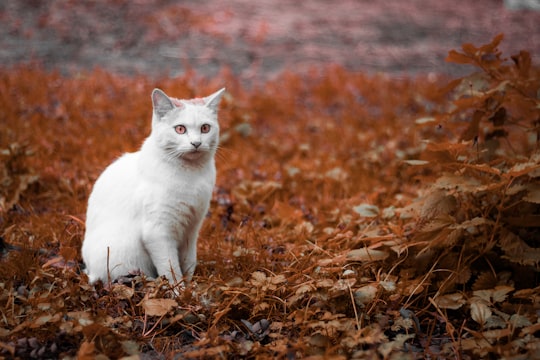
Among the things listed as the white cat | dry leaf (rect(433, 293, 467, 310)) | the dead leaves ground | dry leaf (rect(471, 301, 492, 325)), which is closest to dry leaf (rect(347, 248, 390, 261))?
the dead leaves ground

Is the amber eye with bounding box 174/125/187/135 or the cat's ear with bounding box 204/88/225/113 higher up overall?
the cat's ear with bounding box 204/88/225/113

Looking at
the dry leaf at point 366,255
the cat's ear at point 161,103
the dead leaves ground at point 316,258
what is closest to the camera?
the dead leaves ground at point 316,258

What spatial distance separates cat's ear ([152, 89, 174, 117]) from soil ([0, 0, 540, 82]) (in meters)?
3.83

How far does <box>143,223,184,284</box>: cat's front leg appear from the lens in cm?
267

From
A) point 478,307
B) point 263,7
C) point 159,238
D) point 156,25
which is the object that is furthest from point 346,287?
point 263,7

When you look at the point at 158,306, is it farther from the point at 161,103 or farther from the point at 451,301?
the point at 451,301

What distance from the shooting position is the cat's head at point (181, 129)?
267 centimetres

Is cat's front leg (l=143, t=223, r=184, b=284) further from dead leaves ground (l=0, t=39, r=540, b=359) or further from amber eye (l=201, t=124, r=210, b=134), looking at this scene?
amber eye (l=201, t=124, r=210, b=134)

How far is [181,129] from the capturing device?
8.86ft

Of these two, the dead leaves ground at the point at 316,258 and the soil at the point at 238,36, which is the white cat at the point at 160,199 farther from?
the soil at the point at 238,36

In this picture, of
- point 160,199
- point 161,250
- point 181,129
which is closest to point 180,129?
point 181,129

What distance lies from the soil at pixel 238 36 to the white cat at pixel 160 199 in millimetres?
3846

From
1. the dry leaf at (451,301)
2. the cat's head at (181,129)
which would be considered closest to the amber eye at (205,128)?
the cat's head at (181,129)

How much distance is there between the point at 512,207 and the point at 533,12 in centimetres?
874
